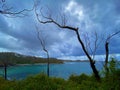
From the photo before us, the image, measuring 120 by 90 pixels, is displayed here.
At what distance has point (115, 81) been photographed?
31.2 ft

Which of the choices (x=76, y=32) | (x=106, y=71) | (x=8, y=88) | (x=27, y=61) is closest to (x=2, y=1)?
(x=106, y=71)

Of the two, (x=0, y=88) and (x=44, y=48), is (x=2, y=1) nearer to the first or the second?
(x=0, y=88)

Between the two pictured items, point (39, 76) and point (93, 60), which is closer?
point (39, 76)

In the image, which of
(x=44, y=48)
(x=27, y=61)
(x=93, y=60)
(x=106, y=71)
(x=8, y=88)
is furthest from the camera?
(x=27, y=61)

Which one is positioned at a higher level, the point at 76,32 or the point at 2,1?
the point at 2,1

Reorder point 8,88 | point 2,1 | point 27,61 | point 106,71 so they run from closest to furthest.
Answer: point 2,1 → point 106,71 → point 8,88 → point 27,61

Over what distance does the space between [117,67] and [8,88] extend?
336 inches

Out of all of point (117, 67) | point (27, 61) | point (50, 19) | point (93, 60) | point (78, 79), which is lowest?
point (27, 61)

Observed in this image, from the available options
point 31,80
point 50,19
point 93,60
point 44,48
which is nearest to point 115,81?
point 31,80

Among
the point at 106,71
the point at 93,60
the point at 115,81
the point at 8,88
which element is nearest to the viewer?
the point at 115,81

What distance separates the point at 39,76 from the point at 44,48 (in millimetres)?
13339

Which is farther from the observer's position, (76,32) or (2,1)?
(76,32)

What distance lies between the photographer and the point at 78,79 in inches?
788

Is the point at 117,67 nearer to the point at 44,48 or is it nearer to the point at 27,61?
the point at 44,48
